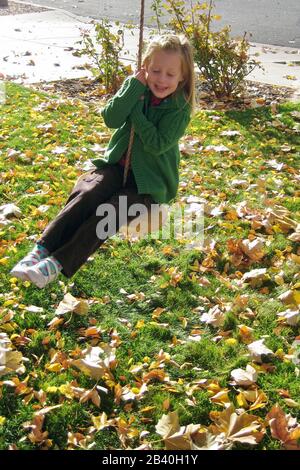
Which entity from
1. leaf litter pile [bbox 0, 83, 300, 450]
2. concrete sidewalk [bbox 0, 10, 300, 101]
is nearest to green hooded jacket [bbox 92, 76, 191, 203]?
leaf litter pile [bbox 0, 83, 300, 450]

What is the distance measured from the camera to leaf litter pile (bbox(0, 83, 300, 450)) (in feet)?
8.63

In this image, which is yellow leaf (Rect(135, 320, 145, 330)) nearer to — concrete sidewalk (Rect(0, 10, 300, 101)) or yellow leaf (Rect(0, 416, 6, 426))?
yellow leaf (Rect(0, 416, 6, 426))

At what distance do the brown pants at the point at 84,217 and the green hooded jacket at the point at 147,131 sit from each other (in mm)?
84

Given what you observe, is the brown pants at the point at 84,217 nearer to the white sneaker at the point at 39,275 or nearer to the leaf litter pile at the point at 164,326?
the white sneaker at the point at 39,275

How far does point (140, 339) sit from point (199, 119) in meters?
3.70

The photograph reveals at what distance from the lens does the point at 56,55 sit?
9070 mm

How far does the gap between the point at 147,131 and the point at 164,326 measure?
1.07 metres

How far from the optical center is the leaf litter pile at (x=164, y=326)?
2.63 metres

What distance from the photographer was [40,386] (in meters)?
2.85

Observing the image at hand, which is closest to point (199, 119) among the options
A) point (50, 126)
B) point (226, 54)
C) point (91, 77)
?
point (226, 54)

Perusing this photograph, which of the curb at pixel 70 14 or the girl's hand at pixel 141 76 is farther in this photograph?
the curb at pixel 70 14

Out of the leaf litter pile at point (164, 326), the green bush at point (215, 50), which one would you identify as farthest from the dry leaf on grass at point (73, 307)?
the green bush at point (215, 50)
